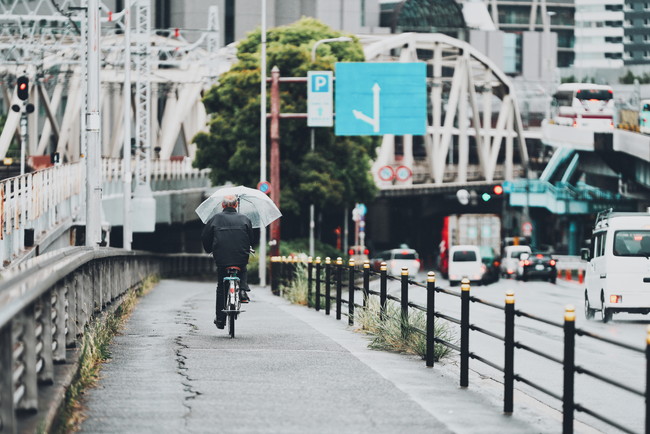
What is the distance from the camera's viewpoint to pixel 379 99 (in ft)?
145

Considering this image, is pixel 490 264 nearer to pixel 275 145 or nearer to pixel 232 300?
pixel 275 145

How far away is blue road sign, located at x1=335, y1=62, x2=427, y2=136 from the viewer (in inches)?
1714

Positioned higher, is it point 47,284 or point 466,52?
point 466,52

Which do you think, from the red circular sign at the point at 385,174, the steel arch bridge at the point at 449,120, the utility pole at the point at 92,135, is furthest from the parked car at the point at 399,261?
the utility pole at the point at 92,135

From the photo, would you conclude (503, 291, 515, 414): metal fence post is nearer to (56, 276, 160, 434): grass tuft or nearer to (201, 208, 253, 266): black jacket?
Result: (56, 276, 160, 434): grass tuft

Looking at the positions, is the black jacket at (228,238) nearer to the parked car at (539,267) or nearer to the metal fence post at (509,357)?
the metal fence post at (509,357)

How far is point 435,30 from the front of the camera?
138 metres

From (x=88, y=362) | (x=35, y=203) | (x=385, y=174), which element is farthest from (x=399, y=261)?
(x=88, y=362)

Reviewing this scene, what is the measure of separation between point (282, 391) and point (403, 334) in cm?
437

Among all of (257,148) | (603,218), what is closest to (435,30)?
(257,148)

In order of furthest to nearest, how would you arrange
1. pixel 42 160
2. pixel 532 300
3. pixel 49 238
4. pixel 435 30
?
pixel 435 30
pixel 42 160
pixel 532 300
pixel 49 238

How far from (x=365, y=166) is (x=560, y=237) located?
5354 centimetres

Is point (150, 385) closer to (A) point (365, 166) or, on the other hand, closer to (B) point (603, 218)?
(B) point (603, 218)

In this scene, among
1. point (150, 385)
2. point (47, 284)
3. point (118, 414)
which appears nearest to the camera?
point (47, 284)
